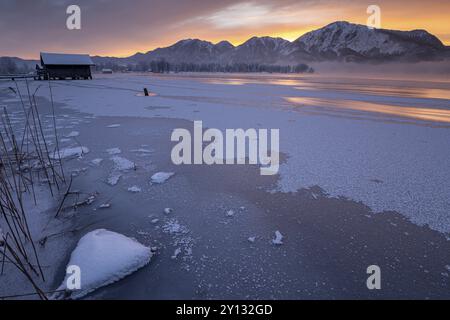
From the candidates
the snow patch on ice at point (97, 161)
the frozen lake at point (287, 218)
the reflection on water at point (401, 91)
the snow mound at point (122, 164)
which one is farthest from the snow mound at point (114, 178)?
the reflection on water at point (401, 91)

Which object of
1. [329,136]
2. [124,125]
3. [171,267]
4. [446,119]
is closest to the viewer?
[171,267]

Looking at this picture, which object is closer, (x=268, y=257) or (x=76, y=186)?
(x=268, y=257)

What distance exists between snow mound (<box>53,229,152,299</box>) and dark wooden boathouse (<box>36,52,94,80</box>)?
43777 mm

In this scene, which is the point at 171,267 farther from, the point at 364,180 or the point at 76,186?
the point at 364,180

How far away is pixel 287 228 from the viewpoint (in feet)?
10.1

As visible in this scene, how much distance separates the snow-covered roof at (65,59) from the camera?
37.2 metres

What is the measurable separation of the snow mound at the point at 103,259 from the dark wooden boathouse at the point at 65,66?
144ft

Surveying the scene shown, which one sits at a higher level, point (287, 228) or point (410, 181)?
point (410, 181)

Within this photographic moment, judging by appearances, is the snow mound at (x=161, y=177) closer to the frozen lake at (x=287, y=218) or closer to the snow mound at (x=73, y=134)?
the frozen lake at (x=287, y=218)

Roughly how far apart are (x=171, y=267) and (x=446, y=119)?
12645 mm

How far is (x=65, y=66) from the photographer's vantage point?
128ft

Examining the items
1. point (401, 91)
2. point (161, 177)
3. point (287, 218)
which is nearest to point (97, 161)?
point (161, 177)

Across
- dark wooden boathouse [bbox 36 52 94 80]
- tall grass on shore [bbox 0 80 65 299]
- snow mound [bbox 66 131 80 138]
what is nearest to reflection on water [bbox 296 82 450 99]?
snow mound [bbox 66 131 80 138]

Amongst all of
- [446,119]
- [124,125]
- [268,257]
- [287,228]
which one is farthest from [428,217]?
[446,119]
